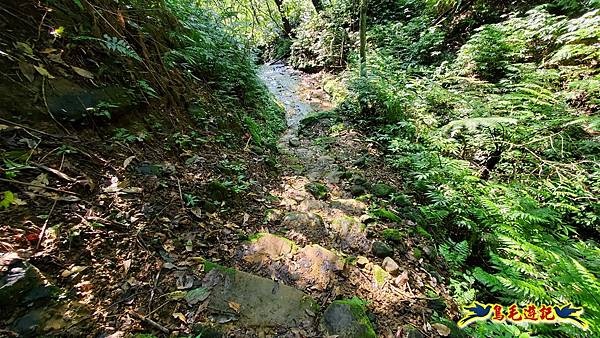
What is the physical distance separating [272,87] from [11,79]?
395 inches

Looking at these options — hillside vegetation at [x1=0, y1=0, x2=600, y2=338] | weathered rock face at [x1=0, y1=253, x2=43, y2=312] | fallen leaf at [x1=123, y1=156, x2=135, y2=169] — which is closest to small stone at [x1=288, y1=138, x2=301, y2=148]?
hillside vegetation at [x1=0, y1=0, x2=600, y2=338]

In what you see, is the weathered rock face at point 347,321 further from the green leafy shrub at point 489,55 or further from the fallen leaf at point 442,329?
the green leafy shrub at point 489,55

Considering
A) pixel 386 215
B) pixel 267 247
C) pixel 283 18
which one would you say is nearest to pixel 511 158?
pixel 386 215

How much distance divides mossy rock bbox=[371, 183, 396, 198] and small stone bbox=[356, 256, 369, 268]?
1.51 metres

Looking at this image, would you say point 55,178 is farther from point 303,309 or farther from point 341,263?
point 341,263

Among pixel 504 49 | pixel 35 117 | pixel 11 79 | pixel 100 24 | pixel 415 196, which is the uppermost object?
pixel 100 24

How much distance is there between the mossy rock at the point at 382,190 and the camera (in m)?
4.01

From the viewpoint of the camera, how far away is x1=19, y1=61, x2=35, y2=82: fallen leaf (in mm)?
2295

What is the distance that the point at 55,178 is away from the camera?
2023 mm

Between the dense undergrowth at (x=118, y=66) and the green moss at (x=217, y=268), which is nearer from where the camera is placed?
the green moss at (x=217, y=268)

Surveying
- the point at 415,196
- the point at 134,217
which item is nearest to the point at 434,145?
the point at 415,196

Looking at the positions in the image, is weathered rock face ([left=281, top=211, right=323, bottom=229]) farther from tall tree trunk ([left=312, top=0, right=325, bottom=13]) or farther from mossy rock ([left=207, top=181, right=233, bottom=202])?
tall tree trunk ([left=312, top=0, right=325, bottom=13])

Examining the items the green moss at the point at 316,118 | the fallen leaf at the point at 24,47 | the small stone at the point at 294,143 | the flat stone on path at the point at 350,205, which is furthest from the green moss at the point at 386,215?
the green moss at the point at 316,118

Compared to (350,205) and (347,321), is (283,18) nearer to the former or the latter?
(350,205)
